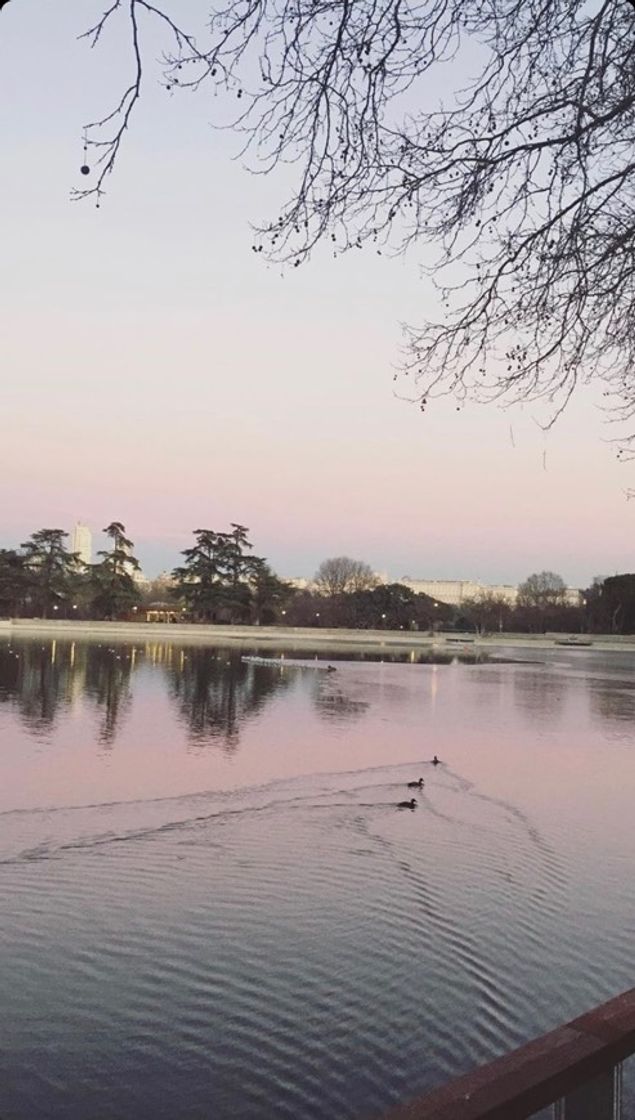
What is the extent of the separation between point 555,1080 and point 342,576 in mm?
106386

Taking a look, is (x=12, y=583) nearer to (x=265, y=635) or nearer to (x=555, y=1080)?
(x=265, y=635)

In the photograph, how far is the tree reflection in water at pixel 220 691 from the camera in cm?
1725

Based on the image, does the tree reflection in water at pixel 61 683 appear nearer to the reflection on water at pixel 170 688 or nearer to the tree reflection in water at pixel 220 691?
the reflection on water at pixel 170 688

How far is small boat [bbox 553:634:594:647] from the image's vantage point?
7700 cm

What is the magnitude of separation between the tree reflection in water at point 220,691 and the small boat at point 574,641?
43.1m

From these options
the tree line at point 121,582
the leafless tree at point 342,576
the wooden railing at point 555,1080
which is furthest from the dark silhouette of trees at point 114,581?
the wooden railing at point 555,1080

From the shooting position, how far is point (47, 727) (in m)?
16.2

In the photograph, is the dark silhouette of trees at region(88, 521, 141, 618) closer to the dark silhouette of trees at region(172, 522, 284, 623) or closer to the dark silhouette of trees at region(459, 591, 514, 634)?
the dark silhouette of trees at region(172, 522, 284, 623)

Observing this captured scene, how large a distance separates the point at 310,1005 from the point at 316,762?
8284 millimetres

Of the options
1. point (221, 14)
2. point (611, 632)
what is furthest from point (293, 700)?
point (611, 632)

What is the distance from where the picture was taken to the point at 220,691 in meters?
24.8

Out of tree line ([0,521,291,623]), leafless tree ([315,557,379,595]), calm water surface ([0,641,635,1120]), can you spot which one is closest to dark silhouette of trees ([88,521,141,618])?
tree line ([0,521,291,623])

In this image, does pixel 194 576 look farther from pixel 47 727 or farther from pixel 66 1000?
pixel 66 1000

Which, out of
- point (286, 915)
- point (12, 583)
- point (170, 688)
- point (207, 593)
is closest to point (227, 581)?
point (207, 593)
